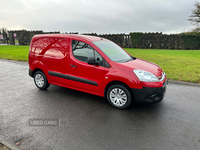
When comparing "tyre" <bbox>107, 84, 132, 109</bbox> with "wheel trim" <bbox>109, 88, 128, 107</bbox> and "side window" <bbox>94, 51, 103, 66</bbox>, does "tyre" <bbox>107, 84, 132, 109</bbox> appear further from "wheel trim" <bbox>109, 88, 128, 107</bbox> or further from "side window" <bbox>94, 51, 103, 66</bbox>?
"side window" <bbox>94, 51, 103, 66</bbox>

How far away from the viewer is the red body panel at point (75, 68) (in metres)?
3.89

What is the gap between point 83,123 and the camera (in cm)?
340

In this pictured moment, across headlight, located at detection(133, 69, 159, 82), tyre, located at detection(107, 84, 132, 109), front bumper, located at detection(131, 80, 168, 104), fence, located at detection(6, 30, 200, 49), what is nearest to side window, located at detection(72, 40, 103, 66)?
tyre, located at detection(107, 84, 132, 109)

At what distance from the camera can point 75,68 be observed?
4496 millimetres

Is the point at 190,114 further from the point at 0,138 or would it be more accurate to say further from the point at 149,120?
the point at 0,138

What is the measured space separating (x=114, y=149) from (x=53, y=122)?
154 cm

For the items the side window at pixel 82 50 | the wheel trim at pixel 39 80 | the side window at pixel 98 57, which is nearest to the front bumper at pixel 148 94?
the side window at pixel 98 57

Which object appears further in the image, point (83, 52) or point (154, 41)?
point (154, 41)

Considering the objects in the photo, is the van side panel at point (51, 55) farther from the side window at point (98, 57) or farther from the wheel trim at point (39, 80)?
the side window at point (98, 57)

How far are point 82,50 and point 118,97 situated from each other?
1.68 metres

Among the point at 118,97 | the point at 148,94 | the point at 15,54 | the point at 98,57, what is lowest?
the point at 118,97

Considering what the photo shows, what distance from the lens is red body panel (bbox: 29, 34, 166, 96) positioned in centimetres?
389

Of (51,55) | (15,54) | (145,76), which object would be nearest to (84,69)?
(51,55)

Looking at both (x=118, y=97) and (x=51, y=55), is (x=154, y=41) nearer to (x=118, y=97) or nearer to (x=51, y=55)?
(x=51, y=55)
